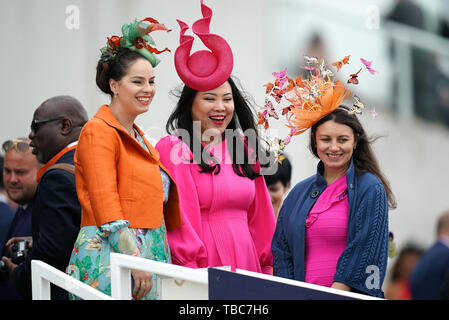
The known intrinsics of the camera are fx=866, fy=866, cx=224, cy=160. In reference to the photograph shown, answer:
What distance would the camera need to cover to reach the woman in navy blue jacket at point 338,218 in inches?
146

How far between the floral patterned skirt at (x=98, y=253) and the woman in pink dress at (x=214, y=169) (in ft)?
1.21

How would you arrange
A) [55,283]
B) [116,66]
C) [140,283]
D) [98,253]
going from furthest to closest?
1. [116,66]
2. [98,253]
3. [140,283]
4. [55,283]

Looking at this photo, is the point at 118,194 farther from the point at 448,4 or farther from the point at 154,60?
the point at 448,4

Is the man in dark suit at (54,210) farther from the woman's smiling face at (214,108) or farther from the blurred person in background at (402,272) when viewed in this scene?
the blurred person in background at (402,272)

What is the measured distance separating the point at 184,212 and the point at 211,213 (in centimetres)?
17

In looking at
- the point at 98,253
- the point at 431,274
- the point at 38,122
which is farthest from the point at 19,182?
the point at 431,274

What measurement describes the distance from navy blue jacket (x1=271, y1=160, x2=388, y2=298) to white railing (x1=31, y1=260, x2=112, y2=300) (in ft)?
3.65

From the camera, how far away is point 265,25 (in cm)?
907

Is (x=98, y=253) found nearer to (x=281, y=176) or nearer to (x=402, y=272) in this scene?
(x=281, y=176)

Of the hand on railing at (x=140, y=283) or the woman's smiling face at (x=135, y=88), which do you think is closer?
the hand on railing at (x=140, y=283)

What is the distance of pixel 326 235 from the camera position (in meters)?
3.85

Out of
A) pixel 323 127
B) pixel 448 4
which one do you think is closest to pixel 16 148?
pixel 323 127

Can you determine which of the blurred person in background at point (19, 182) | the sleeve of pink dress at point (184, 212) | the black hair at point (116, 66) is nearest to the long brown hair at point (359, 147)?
the sleeve of pink dress at point (184, 212)
